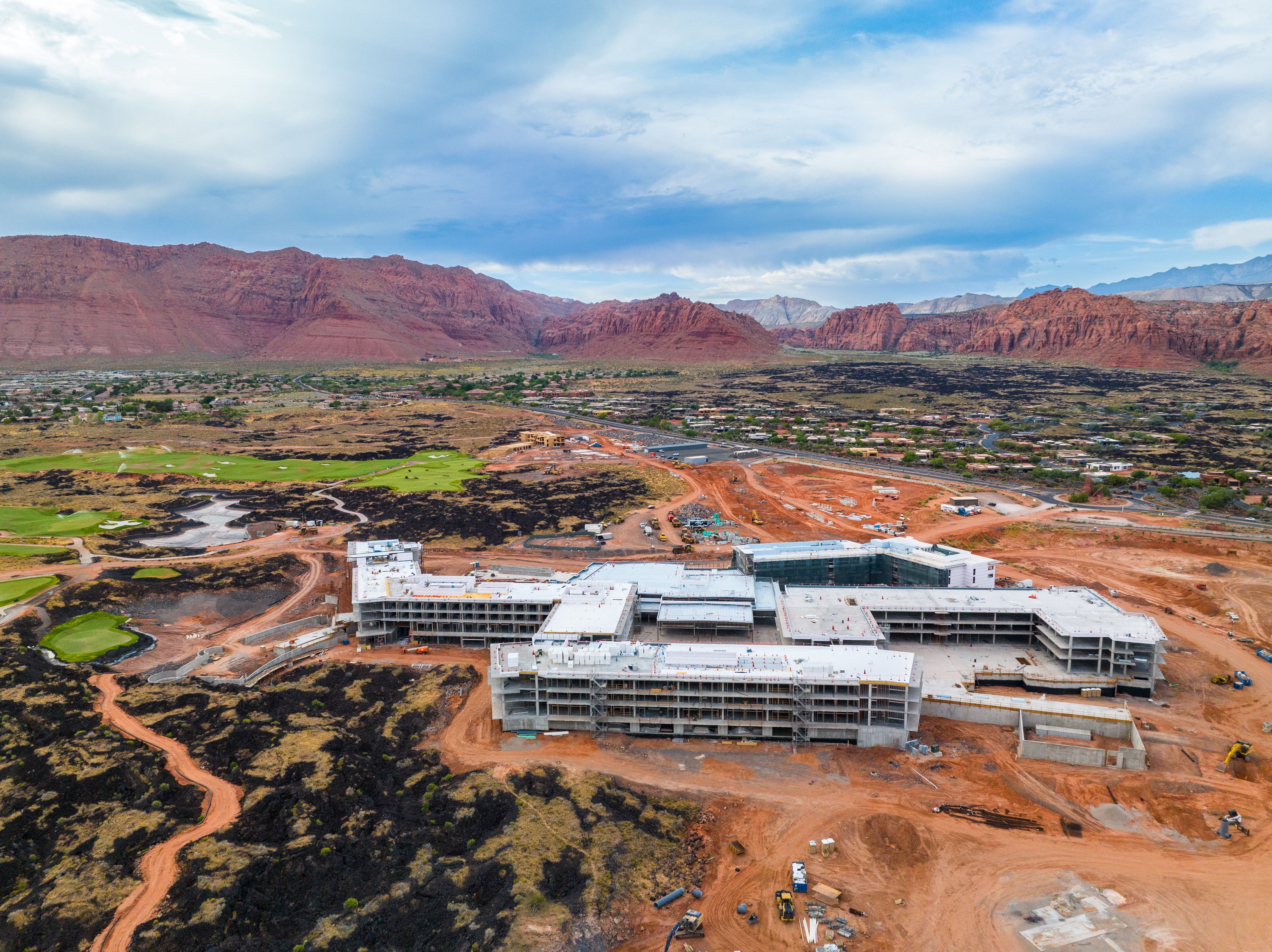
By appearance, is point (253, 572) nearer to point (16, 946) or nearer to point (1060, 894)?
point (16, 946)

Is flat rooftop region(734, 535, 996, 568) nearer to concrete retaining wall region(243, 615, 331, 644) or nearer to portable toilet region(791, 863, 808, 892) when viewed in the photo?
portable toilet region(791, 863, 808, 892)

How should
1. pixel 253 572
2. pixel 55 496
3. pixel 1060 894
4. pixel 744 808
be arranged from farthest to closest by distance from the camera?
1. pixel 55 496
2. pixel 253 572
3. pixel 744 808
4. pixel 1060 894

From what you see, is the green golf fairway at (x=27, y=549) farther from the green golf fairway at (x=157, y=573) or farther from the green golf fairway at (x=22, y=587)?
the green golf fairway at (x=157, y=573)

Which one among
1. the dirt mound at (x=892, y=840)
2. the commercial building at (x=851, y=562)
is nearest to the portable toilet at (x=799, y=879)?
the dirt mound at (x=892, y=840)

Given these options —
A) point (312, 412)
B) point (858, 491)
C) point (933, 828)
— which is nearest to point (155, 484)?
point (312, 412)

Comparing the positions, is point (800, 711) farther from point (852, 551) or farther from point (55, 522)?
point (55, 522)

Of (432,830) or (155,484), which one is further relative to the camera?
(155,484)

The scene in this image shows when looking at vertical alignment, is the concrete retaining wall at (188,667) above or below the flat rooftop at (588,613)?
below
